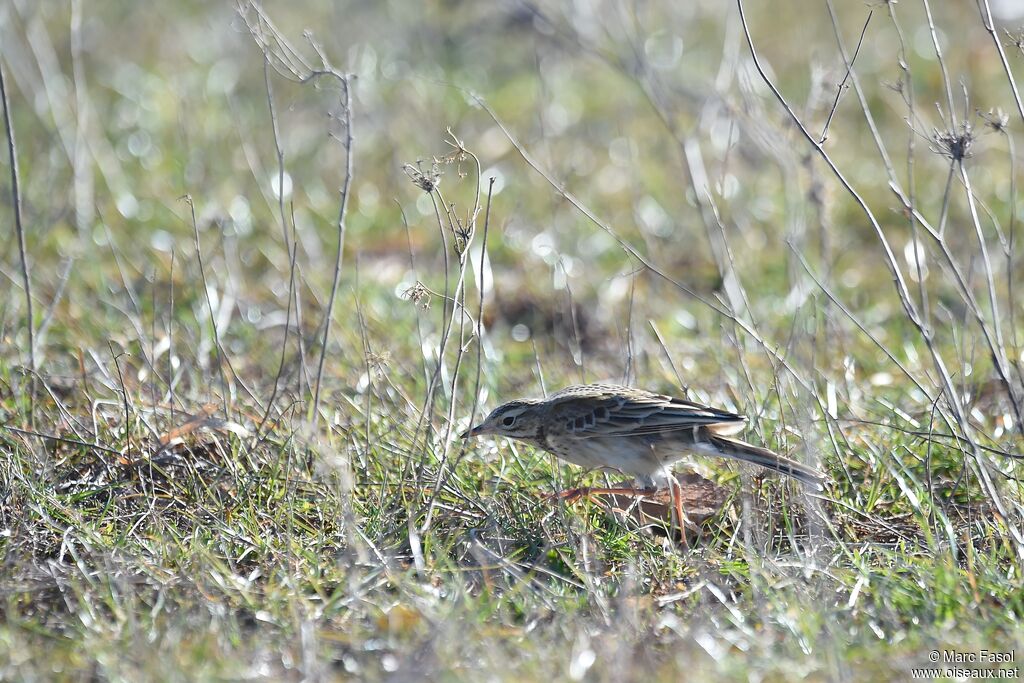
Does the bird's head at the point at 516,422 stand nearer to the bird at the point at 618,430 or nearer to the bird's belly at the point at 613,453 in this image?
the bird at the point at 618,430

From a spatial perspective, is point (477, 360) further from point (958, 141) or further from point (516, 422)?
point (958, 141)

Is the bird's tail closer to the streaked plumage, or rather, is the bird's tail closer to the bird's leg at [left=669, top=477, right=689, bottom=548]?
the streaked plumage

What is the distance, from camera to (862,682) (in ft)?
12.0

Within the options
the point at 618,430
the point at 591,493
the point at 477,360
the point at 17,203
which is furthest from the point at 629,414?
the point at 17,203

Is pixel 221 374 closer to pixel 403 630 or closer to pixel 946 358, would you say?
pixel 403 630

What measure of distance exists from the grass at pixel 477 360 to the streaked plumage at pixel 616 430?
212 mm

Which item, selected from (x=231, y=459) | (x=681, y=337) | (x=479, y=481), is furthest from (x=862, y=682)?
(x=681, y=337)

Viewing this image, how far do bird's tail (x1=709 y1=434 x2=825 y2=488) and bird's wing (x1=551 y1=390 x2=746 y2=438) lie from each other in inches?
3.2

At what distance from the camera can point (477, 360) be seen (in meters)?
5.29

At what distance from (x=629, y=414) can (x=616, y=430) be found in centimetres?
9

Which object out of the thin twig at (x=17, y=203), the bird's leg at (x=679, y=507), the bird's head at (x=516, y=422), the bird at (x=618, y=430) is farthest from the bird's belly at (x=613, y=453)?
the thin twig at (x=17, y=203)

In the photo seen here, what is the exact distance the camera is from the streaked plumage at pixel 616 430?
506 cm

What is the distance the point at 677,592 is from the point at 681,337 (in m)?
3.16

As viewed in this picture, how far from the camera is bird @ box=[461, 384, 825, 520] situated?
505cm
